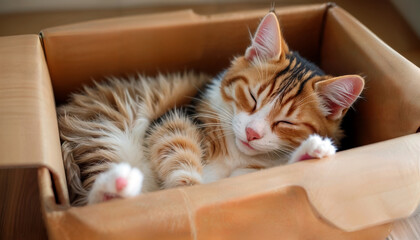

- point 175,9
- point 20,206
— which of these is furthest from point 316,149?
point 175,9

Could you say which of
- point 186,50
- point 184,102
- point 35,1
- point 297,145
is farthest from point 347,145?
point 35,1

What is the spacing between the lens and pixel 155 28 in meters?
1.51

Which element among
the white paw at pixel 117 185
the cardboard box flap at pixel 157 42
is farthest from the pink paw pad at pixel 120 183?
the cardboard box flap at pixel 157 42

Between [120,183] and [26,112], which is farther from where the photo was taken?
[26,112]

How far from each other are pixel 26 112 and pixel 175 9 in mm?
1190

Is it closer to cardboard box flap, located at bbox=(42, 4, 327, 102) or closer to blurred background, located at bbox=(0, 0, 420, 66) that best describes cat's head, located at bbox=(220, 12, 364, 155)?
cardboard box flap, located at bbox=(42, 4, 327, 102)

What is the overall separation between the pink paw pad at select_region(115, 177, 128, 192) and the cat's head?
43 centimetres

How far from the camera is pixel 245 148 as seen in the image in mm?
1248

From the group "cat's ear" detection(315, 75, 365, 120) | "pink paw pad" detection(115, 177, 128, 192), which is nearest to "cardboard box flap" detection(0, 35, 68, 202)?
"pink paw pad" detection(115, 177, 128, 192)

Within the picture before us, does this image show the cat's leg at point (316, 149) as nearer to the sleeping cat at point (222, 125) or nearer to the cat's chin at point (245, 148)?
the sleeping cat at point (222, 125)

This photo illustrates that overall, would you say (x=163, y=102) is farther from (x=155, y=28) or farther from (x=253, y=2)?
(x=253, y=2)

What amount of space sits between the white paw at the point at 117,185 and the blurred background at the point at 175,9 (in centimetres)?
Result: 121

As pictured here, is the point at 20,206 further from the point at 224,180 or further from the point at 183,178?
the point at 224,180

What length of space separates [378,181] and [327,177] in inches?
5.2
